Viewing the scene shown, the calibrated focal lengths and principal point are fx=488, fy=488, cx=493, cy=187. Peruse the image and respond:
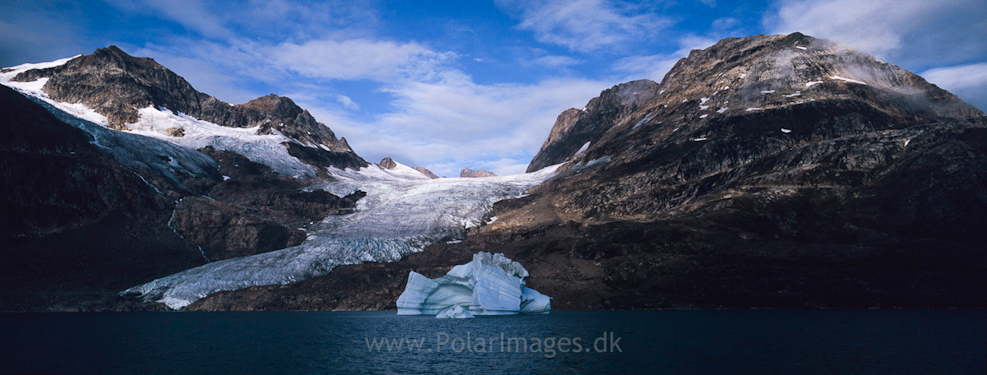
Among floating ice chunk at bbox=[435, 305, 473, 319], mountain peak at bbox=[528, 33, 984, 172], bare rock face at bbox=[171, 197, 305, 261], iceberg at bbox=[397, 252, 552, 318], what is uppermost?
mountain peak at bbox=[528, 33, 984, 172]

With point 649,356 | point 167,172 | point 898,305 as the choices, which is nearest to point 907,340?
point 649,356

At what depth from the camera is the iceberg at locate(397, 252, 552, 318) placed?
77.2 metres

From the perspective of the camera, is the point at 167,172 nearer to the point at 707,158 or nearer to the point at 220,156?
the point at 220,156

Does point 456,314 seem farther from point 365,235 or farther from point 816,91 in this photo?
point 816,91

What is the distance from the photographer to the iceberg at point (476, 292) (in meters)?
77.2

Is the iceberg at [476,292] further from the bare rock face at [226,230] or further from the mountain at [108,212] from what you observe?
the bare rock face at [226,230]

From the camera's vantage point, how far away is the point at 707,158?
5851 inches

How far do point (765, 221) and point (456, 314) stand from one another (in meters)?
82.4

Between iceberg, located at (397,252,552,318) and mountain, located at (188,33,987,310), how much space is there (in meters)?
23.4

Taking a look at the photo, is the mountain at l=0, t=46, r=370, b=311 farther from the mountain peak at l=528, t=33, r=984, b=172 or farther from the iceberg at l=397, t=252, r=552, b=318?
the mountain peak at l=528, t=33, r=984, b=172

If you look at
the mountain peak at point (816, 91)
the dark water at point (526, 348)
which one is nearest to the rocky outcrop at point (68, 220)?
the dark water at point (526, 348)

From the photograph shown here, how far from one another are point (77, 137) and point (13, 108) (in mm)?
14574

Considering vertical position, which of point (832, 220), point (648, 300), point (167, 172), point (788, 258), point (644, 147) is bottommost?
point (648, 300)

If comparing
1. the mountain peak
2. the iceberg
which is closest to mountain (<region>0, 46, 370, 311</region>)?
the iceberg
